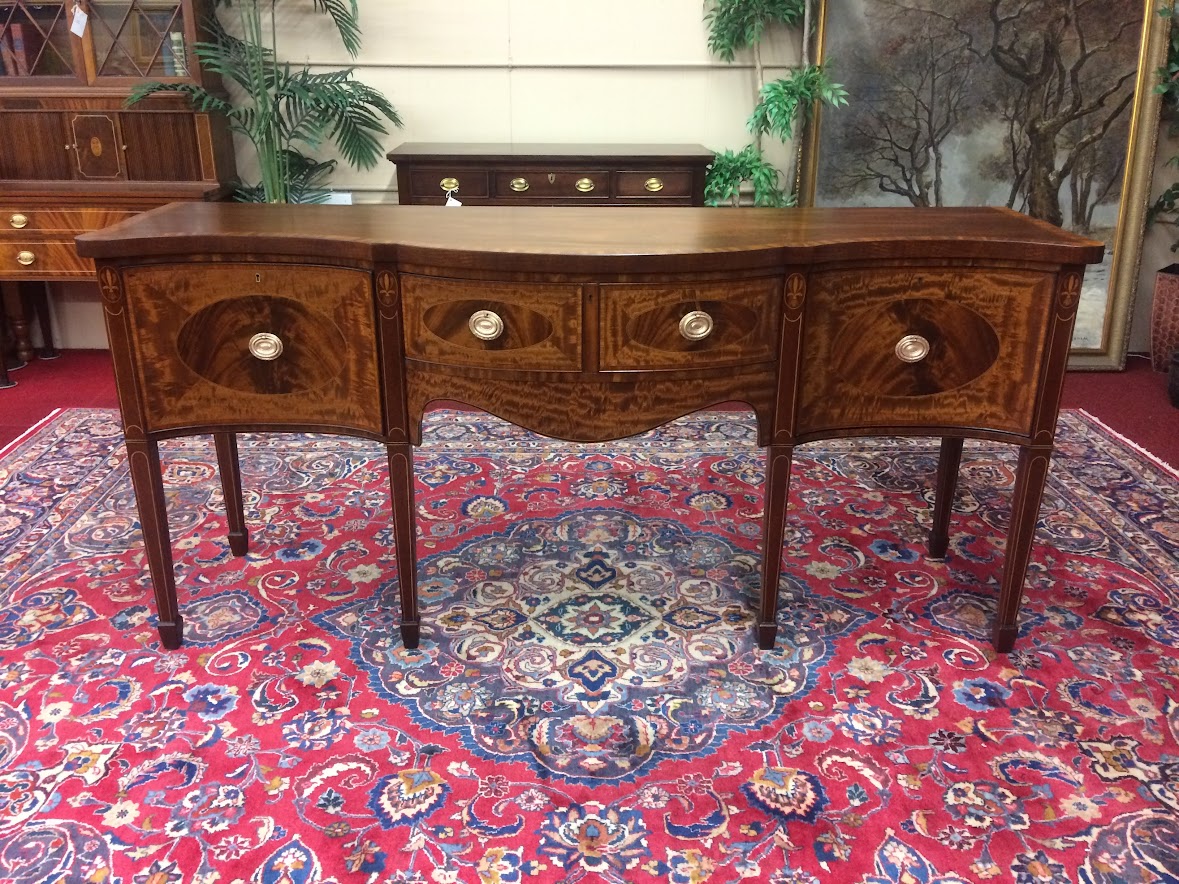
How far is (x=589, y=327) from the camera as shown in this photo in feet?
6.40

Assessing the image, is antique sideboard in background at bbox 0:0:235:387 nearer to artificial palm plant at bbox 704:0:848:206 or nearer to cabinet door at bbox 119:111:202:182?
cabinet door at bbox 119:111:202:182

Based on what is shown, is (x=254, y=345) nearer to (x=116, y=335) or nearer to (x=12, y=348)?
(x=116, y=335)

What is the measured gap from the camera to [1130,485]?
10.5ft

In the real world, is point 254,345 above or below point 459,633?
above

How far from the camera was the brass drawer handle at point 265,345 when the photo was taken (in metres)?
2.02

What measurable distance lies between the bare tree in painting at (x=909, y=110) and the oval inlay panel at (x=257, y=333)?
3.15 m

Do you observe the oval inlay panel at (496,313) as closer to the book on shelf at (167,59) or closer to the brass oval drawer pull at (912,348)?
the brass oval drawer pull at (912,348)

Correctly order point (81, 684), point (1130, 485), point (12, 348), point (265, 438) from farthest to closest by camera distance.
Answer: point (12, 348) → point (265, 438) → point (1130, 485) → point (81, 684)

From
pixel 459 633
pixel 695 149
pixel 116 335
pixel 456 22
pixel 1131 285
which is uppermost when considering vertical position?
pixel 456 22

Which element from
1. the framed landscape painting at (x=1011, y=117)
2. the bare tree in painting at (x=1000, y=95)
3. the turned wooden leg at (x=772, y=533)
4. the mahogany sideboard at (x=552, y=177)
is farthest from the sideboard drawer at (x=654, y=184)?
the turned wooden leg at (x=772, y=533)

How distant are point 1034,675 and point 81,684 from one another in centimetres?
214

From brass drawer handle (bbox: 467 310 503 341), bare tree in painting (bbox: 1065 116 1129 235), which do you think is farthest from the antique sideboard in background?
bare tree in painting (bbox: 1065 116 1129 235)

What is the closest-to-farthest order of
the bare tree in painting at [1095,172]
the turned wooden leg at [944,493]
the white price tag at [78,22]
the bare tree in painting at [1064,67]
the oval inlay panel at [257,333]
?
the oval inlay panel at [257,333], the turned wooden leg at [944,493], the white price tag at [78,22], the bare tree in painting at [1064,67], the bare tree in painting at [1095,172]

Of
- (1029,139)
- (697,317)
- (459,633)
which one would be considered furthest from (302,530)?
(1029,139)
